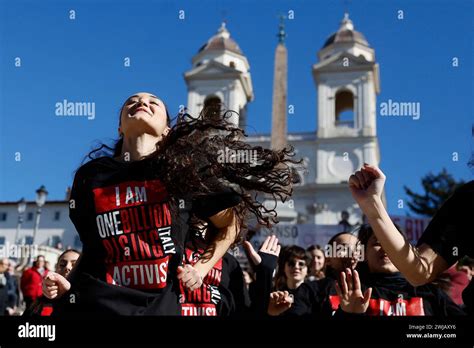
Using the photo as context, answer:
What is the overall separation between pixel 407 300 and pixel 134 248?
1.91m

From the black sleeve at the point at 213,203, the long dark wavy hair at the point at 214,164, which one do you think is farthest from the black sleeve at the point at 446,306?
the black sleeve at the point at 213,203

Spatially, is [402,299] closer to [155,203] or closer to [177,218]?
[177,218]

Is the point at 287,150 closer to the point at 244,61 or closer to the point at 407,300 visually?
the point at 407,300

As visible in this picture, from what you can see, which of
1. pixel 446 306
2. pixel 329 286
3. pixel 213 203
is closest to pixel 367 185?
pixel 213 203

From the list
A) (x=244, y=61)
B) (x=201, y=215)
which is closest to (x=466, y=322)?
(x=201, y=215)

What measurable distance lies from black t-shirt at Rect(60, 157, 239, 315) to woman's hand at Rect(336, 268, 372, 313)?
2.40 ft

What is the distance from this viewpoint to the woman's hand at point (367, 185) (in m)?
2.52

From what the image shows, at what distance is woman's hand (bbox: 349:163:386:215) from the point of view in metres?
2.52

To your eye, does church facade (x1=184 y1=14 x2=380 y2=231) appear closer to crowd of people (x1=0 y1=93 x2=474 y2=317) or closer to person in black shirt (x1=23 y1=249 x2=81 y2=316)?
person in black shirt (x1=23 y1=249 x2=81 y2=316)

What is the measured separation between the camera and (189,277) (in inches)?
111

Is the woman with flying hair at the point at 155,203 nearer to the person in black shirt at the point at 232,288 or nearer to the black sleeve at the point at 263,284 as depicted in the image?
the person in black shirt at the point at 232,288

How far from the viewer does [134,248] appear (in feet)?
9.38

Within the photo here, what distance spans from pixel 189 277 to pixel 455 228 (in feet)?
3.60

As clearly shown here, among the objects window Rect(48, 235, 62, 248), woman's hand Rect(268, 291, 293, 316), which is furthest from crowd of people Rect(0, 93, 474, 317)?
window Rect(48, 235, 62, 248)
